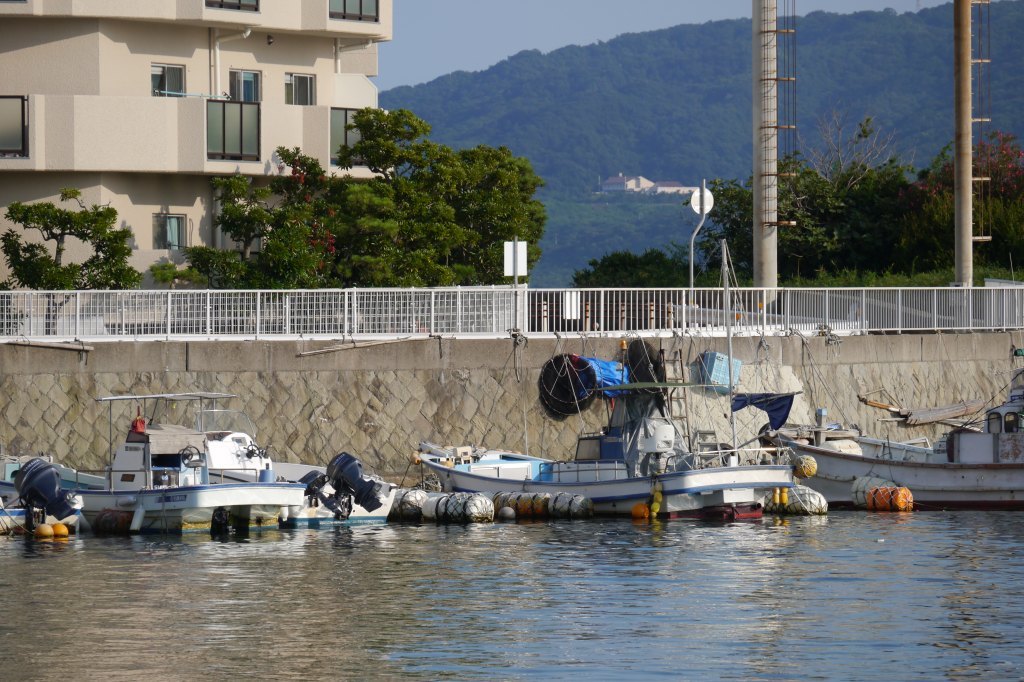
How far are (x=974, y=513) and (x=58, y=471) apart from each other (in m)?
18.9

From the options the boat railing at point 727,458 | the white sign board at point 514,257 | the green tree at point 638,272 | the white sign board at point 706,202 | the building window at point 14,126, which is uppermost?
the building window at point 14,126

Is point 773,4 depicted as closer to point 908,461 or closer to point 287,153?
point 287,153

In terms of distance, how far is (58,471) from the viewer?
35250mm

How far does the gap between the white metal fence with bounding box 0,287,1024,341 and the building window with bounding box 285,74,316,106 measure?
46.9 feet

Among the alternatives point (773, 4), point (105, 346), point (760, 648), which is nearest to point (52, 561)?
point (105, 346)

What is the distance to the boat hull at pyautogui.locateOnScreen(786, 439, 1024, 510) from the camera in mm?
37594

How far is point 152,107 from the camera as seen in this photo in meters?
47.5

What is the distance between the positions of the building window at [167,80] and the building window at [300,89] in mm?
3736

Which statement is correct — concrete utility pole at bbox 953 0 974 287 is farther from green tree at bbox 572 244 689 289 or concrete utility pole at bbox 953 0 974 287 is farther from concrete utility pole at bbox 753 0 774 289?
green tree at bbox 572 244 689 289

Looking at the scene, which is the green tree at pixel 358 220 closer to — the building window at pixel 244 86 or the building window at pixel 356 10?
the building window at pixel 244 86

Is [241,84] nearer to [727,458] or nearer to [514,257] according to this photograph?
[514,257]

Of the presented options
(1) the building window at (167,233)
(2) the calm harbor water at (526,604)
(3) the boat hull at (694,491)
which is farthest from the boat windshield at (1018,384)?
(1) the building window at (167,233)

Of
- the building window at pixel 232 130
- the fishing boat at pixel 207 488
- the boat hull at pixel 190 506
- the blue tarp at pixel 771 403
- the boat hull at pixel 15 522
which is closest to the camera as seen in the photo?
the boat hull at pixel 190 506

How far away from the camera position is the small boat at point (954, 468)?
37.7 m
